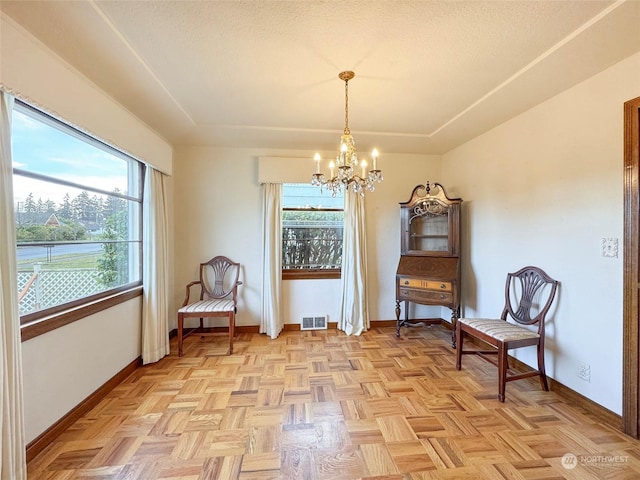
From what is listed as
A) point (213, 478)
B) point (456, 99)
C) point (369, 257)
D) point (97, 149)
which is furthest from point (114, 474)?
point (456, 99)

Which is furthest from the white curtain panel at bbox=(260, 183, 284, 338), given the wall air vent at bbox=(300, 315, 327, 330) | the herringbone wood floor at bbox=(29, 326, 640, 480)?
the herringbone wood floor at bbox=(29, 326, 640, 480)

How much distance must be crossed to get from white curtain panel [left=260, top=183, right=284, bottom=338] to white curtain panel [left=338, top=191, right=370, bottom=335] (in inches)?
34.7

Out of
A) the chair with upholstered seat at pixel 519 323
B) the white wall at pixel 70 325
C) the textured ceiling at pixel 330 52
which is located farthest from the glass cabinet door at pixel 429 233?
the white wall at pixel 70 325

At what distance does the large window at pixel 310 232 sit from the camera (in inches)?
153

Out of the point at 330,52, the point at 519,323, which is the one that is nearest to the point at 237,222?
the point at 330,52

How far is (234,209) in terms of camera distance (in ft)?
12.3

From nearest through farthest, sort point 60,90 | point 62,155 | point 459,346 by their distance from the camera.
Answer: point 60,90 → point 62,155 → point 459,346

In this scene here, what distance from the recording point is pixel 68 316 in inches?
74.8

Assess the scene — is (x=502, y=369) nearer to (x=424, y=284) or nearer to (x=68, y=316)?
(x=424, y=284)

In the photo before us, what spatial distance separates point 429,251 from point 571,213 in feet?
5.03

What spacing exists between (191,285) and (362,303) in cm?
222

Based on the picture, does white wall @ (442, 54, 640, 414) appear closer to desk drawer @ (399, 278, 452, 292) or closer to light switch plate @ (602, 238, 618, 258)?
light switch plate @ (602, 238, 618, 258)

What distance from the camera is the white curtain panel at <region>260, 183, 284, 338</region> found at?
143 inches

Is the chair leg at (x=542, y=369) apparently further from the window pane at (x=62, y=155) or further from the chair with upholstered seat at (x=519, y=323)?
the window pane at (x=62, y=155)
